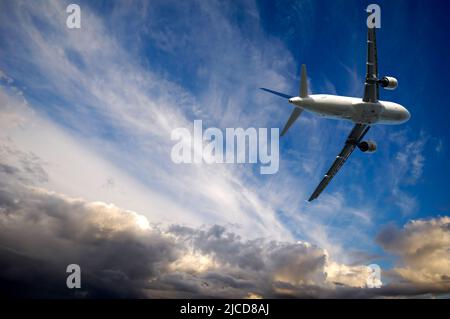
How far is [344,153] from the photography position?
149 feet

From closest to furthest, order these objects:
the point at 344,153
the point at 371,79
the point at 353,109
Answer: the point at 353,109, the point at 371,79, the point at 344,153

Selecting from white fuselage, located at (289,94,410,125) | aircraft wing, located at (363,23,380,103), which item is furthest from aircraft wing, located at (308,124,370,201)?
aircraft wing, located at (363,23,380,103)

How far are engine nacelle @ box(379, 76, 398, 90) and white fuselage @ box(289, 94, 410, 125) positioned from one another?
2062 millimetres

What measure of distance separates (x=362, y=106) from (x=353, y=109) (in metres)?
1.44

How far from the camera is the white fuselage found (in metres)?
35.8

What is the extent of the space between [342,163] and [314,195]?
627 cm

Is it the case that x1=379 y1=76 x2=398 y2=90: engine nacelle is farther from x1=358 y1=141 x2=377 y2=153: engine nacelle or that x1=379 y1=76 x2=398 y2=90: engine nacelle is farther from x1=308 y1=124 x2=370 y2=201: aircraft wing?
x1=358 y1=141 x2=377 y2=153: engine nacelle

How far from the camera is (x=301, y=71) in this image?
3419cm

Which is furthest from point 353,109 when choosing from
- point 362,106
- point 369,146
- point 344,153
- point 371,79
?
point 344,153

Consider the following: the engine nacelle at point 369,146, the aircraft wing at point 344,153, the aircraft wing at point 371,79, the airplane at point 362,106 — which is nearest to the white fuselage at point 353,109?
the airplane at point 362,106

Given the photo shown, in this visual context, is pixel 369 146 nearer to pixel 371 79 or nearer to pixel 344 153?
pixel 344 153
